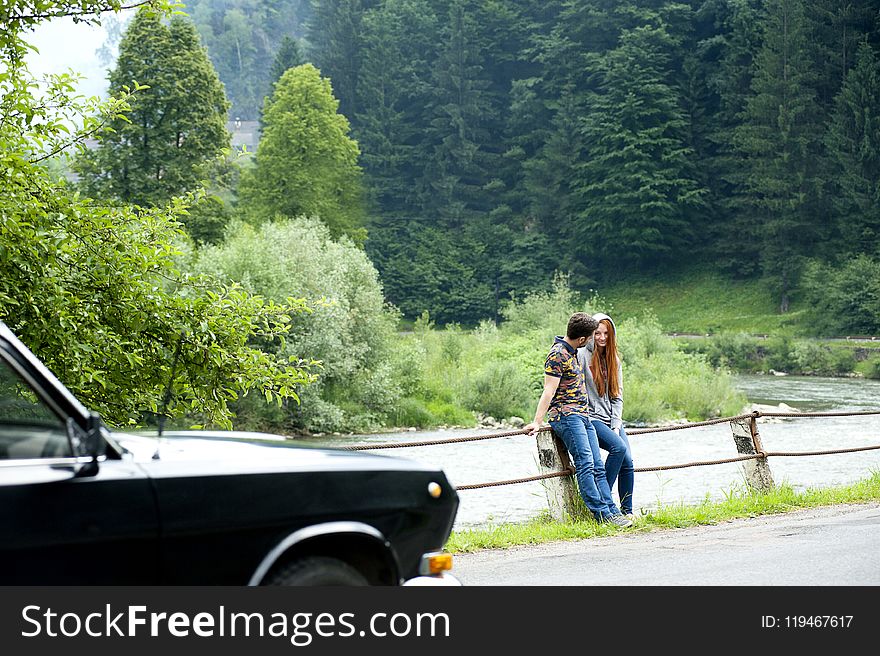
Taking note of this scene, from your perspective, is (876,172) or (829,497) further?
(876,172)

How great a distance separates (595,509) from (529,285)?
81.0m

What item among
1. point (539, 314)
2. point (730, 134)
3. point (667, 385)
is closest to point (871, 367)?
point (539, 314)

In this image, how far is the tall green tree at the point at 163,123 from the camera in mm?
50000

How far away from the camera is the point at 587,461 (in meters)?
9.98

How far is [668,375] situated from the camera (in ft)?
151

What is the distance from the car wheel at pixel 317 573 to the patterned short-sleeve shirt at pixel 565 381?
559 cm

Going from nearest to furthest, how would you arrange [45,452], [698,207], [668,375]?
[45,452] → [668,375] → [698,207]

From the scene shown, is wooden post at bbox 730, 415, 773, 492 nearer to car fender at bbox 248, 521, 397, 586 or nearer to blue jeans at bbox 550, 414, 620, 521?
blue jeans at bbox 550, 414, 620, 521

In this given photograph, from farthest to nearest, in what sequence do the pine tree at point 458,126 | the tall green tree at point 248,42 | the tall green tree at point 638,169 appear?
the tall green tree at point 248,42, the pine tree at point 458,126, the tall green tree at point 638,169

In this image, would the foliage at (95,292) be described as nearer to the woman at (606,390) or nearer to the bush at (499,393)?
the woman at (606,390)

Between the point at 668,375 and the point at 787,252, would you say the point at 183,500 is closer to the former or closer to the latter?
the point at 668,375

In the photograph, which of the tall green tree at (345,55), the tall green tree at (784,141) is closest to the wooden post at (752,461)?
the tall green tree at (784,141)

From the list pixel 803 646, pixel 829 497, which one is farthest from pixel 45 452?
pixel 829 497

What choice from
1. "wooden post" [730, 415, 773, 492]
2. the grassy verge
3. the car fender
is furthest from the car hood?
"wooden post" [730, 415, 773, 492]
